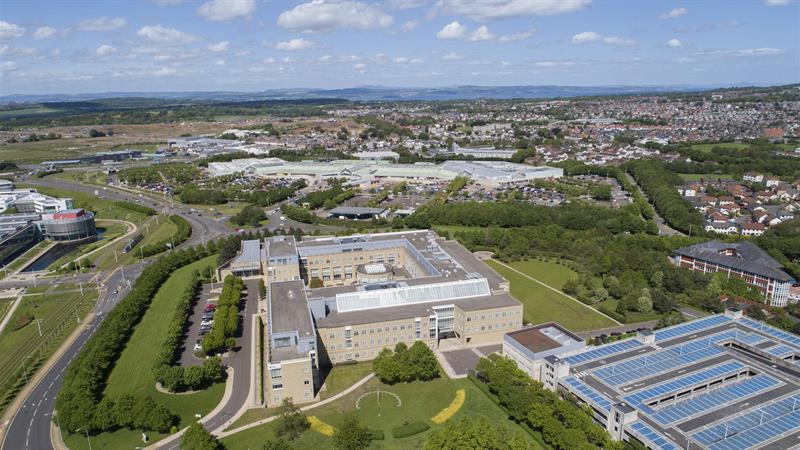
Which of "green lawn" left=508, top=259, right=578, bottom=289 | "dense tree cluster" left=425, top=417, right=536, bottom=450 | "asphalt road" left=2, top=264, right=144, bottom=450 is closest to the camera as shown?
"dense tree cluster" left=425, top=417, right=536, bottom=450

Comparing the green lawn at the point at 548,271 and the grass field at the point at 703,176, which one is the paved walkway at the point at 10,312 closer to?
the green lawn at the point at 548,271

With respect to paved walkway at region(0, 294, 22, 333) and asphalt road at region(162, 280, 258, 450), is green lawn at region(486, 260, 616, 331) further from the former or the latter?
paved walkway at region(0, 294, 22, 333)

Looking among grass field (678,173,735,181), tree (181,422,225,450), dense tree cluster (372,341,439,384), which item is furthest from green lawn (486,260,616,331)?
grass field (678,173,735,181)

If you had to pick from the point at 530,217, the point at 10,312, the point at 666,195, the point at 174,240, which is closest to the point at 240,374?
the point at 10,312

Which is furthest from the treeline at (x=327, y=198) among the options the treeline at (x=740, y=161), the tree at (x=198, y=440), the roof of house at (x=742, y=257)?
the treeline at (x=740, y=161)

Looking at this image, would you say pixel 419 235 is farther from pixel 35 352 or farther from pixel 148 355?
pixel 35 352

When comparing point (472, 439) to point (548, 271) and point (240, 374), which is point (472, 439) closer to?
point (240, 374)

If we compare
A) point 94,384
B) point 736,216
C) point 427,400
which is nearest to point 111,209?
point 94,384
